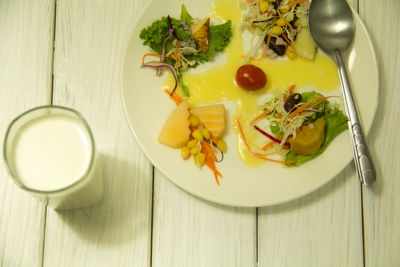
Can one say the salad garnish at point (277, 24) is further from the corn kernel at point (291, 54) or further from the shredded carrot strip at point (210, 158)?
the shredded carrot strip at point (210, 158)

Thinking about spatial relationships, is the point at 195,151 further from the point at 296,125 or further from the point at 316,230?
the point at 316,230

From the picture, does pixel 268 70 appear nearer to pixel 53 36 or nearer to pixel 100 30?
pixel 100 30

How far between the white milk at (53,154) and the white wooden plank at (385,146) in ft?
4.22

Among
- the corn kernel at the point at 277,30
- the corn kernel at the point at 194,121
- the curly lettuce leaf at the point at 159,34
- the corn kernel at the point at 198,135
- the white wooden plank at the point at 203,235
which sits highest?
the corn kernel at the point at 277,30

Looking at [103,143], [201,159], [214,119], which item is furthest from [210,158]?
[103,143]

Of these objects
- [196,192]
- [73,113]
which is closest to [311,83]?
[196,192]

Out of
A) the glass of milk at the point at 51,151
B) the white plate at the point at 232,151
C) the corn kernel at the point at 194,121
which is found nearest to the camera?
the glass of milk at the point at 51,151

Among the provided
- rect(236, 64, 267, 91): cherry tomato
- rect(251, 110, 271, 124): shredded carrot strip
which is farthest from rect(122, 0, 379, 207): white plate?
rect(236, 64, 267, 91): cherry tomato

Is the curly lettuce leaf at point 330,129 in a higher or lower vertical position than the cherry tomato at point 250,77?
lower

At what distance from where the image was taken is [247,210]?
1702mm

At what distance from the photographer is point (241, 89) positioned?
1.75 metres

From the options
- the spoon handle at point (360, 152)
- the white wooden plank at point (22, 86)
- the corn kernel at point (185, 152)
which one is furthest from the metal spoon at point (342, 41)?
the white wooden plank at point (22, 86)

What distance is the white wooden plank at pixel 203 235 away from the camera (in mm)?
1691

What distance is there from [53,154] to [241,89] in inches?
34.8
